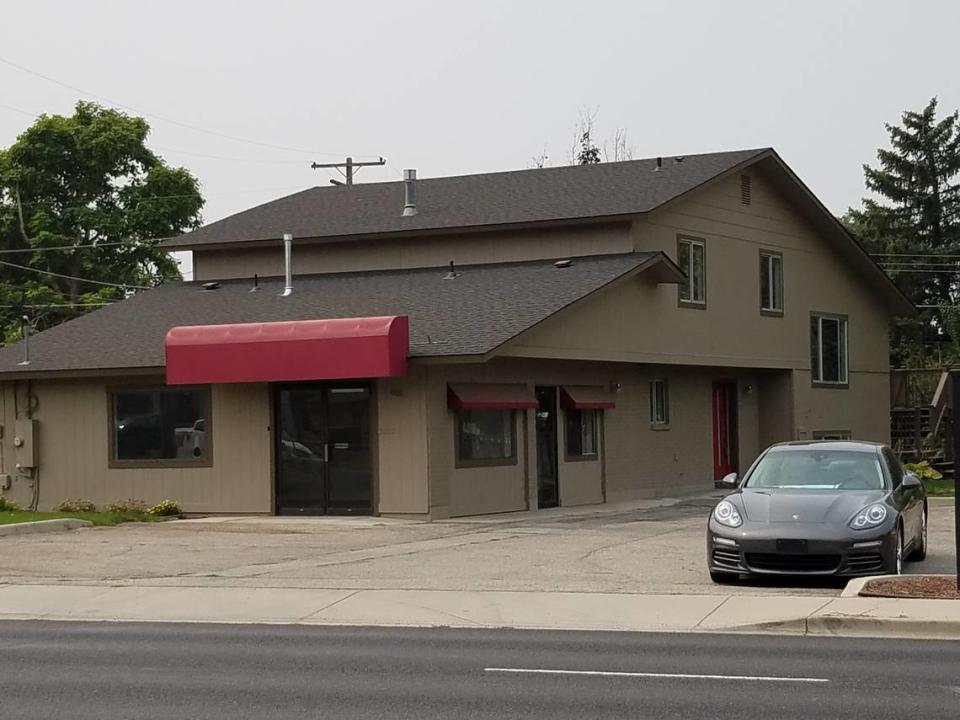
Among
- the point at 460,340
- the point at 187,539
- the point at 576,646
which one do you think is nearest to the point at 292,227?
the point at 460,340

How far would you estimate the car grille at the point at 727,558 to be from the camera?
16.5 meters

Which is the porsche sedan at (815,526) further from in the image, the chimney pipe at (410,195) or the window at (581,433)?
the chimney pipe at (410,195)

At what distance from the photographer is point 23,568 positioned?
1962 centimetres

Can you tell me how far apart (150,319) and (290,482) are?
5861mm

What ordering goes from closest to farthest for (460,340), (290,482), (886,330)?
(460,340)
(290,482)
(886,330)

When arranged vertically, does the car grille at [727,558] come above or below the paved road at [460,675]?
above

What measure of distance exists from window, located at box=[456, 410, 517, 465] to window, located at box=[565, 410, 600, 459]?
224 centimetres

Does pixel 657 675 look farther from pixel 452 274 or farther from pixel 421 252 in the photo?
pixel 421 252

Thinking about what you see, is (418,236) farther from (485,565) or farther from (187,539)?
(485,565)

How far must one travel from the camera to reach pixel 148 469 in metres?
28.2

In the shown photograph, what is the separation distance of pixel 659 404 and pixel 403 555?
13795 mm

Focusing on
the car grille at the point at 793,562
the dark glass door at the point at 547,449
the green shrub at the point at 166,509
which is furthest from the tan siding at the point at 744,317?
the car grille at the point at 793,562

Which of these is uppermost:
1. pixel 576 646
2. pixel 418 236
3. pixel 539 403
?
pixel 418 236

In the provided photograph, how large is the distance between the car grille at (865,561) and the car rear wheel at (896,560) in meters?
0.10
